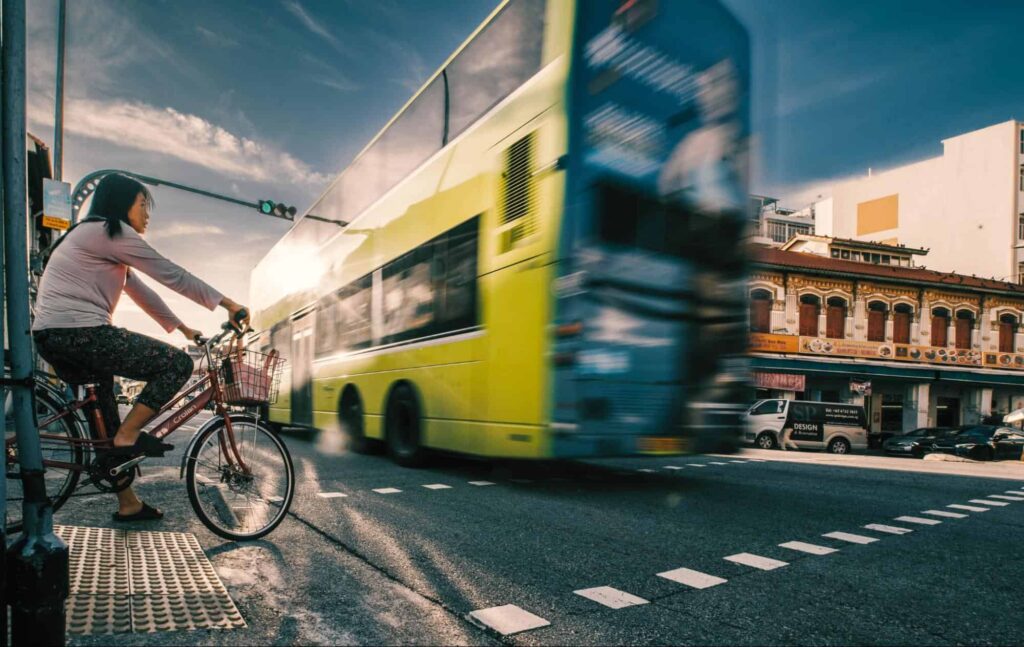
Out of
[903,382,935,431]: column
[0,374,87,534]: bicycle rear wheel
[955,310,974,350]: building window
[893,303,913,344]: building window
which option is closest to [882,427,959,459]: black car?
[893,303,913,344]: building window

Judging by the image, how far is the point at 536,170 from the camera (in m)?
6.05

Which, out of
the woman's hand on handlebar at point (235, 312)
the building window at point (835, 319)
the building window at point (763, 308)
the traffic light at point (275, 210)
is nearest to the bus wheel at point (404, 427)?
the woman's hand on handlebar at point (235, 312)

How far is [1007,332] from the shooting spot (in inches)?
1308

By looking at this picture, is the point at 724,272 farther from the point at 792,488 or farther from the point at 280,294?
the point at 280,294

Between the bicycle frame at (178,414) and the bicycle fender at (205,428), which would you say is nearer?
the bicycle frame at (178,414)

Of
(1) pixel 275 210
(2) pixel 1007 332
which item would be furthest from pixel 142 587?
A: (2) pixel 1007 332

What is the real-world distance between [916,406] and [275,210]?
30.5 meters

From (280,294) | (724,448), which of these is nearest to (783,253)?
(280,294)

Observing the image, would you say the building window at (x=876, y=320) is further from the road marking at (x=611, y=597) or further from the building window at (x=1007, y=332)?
the road marking at (x=611, y=597)

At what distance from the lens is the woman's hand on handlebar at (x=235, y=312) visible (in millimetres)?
3891

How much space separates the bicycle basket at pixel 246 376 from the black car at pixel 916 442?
23.3m

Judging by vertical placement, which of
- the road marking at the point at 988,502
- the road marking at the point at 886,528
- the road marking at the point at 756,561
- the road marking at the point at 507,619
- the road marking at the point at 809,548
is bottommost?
the road marking at the point at 988,502

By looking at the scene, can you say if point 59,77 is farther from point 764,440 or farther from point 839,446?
point 839,446

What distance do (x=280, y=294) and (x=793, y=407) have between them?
1710 centimetres
